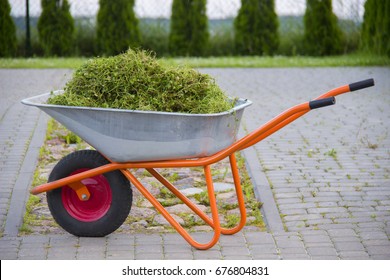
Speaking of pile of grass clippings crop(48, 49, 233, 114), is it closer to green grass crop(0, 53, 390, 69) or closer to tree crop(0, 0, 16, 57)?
green grass crop(0, 53, 390, 69)

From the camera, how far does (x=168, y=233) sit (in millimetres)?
4910

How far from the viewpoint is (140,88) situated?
4.51m

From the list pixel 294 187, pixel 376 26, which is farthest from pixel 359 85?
pixel 376 26

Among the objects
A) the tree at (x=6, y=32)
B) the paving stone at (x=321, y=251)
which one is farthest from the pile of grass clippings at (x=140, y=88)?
the tree at (x=6, y=32)

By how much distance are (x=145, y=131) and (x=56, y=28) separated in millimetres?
10750

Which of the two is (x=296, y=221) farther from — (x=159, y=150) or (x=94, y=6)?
(x=94, y=6)

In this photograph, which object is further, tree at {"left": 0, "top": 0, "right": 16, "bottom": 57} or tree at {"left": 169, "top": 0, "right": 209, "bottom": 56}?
tree at {"left": 169, "top": 0, "right": 209, "bottom": 56}

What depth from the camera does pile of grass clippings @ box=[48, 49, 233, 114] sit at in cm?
444

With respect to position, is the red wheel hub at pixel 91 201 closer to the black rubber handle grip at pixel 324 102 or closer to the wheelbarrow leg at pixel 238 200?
the wheelbarrow leg at pixel 238 200

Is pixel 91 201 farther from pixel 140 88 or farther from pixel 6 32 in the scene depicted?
pixel 6 32

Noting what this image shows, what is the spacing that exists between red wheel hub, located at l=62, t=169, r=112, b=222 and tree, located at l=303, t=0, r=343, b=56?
413 inches

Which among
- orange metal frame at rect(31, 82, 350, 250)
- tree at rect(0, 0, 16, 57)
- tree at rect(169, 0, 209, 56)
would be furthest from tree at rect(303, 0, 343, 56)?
orange metal frame at rect(31, 82, 350, 250)

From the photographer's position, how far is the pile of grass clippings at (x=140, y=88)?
4.44 metres

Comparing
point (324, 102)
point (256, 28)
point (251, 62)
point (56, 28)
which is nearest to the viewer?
point (324, 102)
